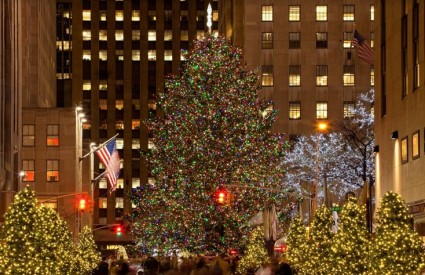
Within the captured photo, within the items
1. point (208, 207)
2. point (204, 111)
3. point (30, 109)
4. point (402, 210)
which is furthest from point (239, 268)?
point (30, 109)

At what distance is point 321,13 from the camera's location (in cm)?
9738

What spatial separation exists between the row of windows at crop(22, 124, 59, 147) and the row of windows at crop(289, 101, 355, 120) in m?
22.5

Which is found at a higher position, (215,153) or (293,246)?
(215,153)

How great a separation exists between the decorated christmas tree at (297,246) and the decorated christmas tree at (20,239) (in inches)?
557

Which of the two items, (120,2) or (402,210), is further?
(120,2)

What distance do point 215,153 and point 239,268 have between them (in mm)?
8577

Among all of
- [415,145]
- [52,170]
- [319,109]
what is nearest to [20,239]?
[415,145]

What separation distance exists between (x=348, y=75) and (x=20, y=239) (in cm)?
7181

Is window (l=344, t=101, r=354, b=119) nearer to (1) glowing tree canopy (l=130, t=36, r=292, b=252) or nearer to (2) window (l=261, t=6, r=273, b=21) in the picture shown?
(2) window (l=261, t=6, r=273, b=21)

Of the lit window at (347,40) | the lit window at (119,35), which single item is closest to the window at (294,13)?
the lit window at (347,40)

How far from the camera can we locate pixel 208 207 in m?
61.0

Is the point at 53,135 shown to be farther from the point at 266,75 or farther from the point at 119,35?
the point at 119,35

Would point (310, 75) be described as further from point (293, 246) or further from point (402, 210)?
point (402, 210)

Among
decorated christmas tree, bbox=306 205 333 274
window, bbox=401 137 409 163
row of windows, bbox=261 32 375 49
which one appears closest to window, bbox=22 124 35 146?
row of windows, bbox=261 32 375 49
